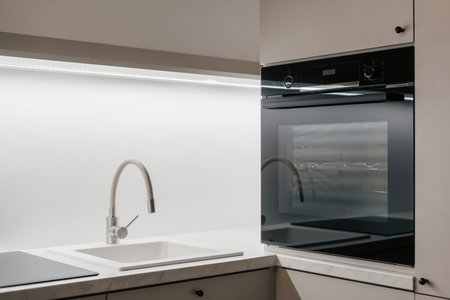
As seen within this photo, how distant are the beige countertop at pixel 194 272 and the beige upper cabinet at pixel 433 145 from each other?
103 millimetres

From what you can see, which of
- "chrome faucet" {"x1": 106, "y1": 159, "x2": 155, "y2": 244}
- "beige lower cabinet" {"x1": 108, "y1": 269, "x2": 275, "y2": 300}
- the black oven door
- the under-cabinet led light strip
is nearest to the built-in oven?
the black oven door

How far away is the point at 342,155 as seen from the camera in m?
2.09

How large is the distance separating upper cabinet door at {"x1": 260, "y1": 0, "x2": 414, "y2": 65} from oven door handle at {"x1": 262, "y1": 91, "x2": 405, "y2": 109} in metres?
0.15

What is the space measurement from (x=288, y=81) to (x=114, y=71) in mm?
687

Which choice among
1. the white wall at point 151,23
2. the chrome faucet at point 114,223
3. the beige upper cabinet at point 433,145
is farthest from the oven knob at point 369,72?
the chrome faucet at point 114,223

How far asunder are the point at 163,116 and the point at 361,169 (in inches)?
42.8

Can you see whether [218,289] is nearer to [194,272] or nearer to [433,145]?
[194,272]

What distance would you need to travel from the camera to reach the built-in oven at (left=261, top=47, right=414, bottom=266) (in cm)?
194

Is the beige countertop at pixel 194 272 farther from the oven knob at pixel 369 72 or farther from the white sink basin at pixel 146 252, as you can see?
the oven knob at pixel 369 72

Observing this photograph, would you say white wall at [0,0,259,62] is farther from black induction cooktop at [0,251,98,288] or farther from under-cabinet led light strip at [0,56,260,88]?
black induction cooktop at [0,251,98,288]

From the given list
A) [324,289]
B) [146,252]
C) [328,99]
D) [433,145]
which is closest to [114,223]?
[146,252]

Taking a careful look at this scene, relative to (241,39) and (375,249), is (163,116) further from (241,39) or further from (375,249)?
(375,249)

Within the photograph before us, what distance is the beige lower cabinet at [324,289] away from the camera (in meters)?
1.98

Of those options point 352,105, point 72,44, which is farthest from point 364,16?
point 72,44
